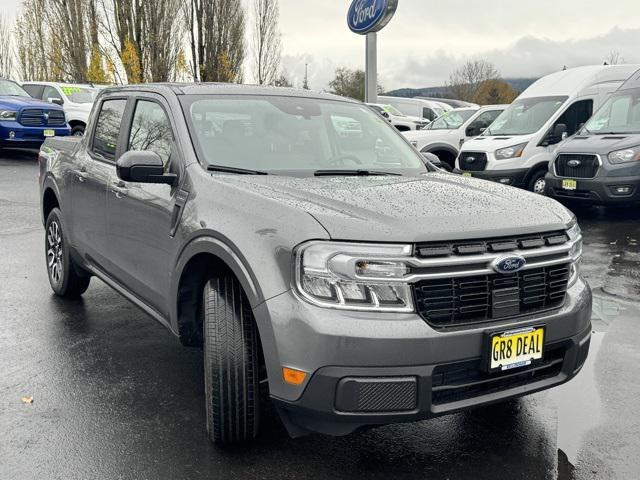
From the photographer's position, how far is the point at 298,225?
281 cm

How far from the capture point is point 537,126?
39.5ft

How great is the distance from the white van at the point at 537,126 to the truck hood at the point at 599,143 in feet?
1.31

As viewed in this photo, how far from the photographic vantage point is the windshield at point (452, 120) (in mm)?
15767

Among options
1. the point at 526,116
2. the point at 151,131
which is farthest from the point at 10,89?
the point at 151,131

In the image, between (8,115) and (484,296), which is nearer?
(484,296)

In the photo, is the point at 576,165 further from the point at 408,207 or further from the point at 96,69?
the point at 96,69

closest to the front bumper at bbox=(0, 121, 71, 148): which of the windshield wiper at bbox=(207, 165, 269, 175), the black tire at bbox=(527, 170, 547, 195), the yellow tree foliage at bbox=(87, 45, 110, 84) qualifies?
the black tire at bbox=(527, 170, 547, 195)

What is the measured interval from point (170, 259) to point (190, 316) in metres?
0.32

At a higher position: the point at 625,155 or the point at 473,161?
the point at 625,155

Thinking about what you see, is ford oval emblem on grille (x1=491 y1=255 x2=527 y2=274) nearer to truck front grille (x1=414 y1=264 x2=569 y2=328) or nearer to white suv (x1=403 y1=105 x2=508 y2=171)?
truck front grille (x1=414 y1=264 x2=569 y2=328)

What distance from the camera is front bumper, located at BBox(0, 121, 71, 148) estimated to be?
16.8m

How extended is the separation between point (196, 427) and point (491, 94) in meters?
74.3

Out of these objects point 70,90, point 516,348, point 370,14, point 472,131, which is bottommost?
point 516,348

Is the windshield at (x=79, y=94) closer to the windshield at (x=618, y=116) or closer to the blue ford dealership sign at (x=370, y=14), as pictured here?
the blue ford dealership sign at (x=370, y=14)
